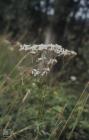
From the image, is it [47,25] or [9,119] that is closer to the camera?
[9,119]

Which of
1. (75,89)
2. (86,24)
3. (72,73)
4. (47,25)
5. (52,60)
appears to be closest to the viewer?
(52,60)

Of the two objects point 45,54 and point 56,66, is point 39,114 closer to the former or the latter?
point 45,54

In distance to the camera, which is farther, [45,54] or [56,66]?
[56,66]

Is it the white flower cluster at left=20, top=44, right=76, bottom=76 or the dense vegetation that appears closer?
the white flower cluster at left=20, top=44, right=76, bottom=76

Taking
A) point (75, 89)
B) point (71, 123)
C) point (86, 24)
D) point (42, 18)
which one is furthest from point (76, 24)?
point (71, 123)

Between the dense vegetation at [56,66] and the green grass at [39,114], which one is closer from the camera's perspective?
the green grass at [39,114]

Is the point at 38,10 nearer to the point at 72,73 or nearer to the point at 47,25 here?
the point at 47,25

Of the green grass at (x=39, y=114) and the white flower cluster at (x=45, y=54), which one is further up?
the white flower cluster at (x=45, y=54)

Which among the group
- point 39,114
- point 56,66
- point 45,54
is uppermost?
point 45,54

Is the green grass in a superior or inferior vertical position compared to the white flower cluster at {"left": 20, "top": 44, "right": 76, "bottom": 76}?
inferior

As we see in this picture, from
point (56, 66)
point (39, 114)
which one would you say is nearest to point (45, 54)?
point (39, 114)

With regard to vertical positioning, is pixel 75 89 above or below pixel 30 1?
below
